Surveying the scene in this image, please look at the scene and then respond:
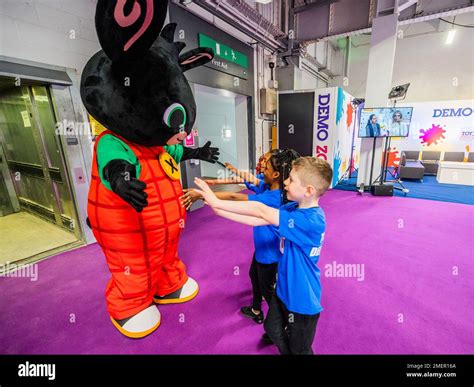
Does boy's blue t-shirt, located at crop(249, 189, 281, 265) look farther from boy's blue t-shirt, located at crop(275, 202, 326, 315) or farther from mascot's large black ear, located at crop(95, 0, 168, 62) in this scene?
mascot's large black ear, located at crop(95, 0, 168, 62)

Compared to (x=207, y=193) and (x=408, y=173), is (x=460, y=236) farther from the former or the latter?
(x=408, y=173)

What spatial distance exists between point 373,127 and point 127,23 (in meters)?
5.28

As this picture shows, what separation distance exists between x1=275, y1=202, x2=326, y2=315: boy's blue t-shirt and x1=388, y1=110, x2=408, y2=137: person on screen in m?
4.94

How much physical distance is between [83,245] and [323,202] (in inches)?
161

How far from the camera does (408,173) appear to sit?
22.3 feet

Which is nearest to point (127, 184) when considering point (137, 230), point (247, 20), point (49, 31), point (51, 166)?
point (137, 230)

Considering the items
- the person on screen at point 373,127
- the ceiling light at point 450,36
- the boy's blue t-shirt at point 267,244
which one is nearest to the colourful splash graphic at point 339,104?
the person on screen at point 373,127

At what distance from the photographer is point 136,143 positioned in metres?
1.42

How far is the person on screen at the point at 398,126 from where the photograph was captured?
4.92 metres

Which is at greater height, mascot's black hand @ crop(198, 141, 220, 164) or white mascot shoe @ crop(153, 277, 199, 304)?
mascot's black hand @ crop(198, 141, 220, 164)

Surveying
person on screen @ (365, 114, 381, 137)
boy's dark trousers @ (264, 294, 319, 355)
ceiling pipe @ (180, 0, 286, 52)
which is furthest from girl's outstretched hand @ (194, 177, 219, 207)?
person on screen @ (365, 114, 381, 137)

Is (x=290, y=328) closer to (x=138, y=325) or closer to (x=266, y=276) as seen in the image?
(x=266, y=276)

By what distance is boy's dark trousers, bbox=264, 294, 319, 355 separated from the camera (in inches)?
46.9
